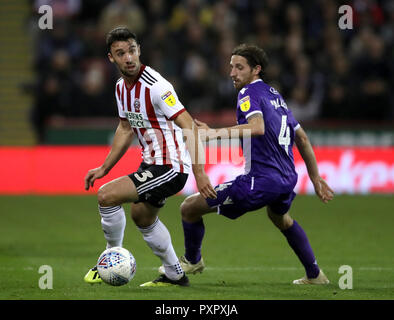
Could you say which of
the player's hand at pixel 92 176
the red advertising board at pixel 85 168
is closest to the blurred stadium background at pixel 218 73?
the red advertising board at pixel 85 168

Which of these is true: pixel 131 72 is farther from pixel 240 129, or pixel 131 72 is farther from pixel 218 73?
pixel 218 73

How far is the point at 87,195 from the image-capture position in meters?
15.0

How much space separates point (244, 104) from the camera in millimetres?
6637

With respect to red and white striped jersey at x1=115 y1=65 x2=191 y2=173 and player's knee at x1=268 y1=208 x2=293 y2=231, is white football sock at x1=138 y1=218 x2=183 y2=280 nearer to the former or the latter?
red and white striped jersey at x1=115 y1=65 x2=191 y2=173

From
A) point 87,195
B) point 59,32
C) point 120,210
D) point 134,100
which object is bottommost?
point 87,195

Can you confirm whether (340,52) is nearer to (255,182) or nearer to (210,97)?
(210,97)

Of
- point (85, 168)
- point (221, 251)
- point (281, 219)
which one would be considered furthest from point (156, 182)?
point (85, 168)

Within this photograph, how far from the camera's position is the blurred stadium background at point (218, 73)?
49.6 ft

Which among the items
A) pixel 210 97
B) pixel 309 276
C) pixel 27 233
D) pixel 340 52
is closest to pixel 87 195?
pixel 210 97

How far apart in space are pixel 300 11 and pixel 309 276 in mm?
11248

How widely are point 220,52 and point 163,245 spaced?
10.4 metres

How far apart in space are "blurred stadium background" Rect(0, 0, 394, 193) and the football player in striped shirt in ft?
27.1

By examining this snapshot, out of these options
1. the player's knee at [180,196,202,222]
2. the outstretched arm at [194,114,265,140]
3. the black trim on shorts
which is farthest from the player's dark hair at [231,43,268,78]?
the player's knee at [180,196,202,222]

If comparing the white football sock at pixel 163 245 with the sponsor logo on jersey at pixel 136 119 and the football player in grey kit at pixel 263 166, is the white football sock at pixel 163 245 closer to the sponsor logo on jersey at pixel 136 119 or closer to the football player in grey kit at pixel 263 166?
the football player in grey kit at pixel 263 166
